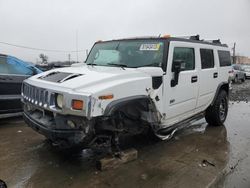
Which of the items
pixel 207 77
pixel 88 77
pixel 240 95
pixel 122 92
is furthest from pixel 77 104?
pixel 240 95

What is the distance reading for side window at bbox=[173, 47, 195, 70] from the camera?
4.70m

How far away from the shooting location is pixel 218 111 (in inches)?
258

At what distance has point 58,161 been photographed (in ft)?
14.0

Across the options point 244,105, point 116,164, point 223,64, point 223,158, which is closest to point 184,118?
point 223,158

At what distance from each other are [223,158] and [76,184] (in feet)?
8.43

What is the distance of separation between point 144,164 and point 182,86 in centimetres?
156

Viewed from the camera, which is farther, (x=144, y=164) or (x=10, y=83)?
(x=10, y=83)

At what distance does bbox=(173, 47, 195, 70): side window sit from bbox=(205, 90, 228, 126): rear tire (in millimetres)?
1681

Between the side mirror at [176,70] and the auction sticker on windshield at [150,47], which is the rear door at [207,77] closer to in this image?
the side mirror at [176,70]

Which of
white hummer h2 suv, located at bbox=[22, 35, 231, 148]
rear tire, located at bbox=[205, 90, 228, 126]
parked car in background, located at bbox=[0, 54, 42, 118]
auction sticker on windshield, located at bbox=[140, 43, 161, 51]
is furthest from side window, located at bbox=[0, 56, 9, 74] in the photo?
rear tire, located at bbox=[205, 90, 228, 126]

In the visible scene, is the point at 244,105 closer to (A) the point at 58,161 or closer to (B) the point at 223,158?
(B) the point at 223,158

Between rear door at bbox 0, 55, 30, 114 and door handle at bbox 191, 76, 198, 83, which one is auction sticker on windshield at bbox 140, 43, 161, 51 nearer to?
door handle at bbox 191, 76, 198, 83

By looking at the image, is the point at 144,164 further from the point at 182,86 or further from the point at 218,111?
the point at 218,111

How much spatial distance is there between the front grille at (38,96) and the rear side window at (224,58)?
14.9ft
